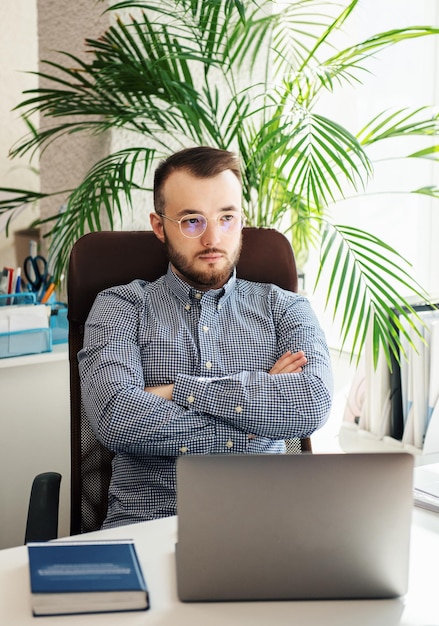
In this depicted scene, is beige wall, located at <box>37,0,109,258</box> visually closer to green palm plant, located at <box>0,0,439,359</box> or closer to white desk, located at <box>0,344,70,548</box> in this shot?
green palm plant, located at <box>0,0,439,359</box>

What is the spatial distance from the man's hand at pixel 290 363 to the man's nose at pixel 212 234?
29 centimetres

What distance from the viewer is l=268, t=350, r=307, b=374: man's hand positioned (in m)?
1.71

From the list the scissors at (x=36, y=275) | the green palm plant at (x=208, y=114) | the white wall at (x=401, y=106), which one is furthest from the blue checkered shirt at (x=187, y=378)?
the white wall at (x=401, y=106)

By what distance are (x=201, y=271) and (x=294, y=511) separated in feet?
2.94

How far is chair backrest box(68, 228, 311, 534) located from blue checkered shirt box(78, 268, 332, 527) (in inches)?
1.6

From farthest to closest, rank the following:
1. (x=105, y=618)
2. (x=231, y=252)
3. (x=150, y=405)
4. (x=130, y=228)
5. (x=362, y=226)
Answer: (x=362, y=226)
(x=130, y=228)
(x=231, y=252)
(x=150, y=405)
(x=105, y=618)

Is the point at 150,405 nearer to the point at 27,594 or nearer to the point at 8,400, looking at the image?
the point at 27,594

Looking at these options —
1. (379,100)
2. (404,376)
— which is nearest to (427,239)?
(379,100)

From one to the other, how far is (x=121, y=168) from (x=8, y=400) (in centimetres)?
73

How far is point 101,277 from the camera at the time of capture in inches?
71.4

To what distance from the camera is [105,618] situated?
996 mm

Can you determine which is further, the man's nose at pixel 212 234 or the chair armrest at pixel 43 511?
the man's nose at pixel 212 234

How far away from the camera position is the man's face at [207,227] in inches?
70.1

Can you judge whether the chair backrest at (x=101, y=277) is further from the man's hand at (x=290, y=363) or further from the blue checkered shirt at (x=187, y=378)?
the man's hand at (x=290, y=363)
